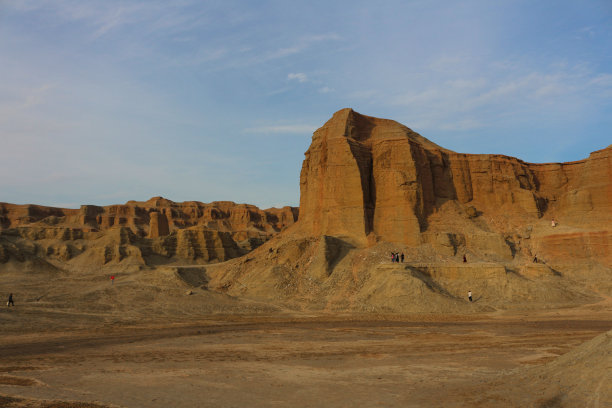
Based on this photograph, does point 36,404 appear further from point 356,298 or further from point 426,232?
point 426,232

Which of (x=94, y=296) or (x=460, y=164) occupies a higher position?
(x=460, y=164)

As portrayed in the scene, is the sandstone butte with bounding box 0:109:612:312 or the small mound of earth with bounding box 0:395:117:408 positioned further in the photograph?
the sandstone butte with bounding box 0:109:612:312

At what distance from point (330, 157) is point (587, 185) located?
82.4 ft

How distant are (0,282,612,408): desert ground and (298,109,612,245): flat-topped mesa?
1432 centimetres

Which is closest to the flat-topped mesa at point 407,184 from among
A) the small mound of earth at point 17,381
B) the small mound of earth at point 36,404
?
the small mound of earth at point 17,381

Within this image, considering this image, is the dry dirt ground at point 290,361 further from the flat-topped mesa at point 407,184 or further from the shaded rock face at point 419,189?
the flat-topped mesa at point 407,184

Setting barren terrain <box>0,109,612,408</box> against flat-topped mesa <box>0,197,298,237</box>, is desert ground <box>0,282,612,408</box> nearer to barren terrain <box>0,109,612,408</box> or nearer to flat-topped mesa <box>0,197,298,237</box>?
barren terrain <box>0,109,612,408</box>

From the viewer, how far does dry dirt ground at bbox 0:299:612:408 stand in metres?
11.2

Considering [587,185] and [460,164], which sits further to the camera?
[460,164]

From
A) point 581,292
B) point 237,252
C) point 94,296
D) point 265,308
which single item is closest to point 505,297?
point 581,292

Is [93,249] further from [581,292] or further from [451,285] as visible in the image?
[581,292]

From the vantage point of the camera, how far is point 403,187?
4188cm

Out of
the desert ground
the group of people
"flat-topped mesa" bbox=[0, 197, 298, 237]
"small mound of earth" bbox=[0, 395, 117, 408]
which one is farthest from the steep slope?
"flat-topped mesa" bbox=[0, 197, 298, 237]

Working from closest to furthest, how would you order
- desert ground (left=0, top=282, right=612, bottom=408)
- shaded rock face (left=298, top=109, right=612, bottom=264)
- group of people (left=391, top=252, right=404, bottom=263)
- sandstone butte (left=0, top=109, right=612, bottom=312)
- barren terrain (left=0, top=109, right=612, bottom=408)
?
desert ground (left=0, top=282, right=612, bottom=408) → barren terrain (left=0, top=109, right=612, bottom=408) → sandstone butte (left=0, top=109, right=612, bottom=312) → group of people (left=391, top=252, right=404, bottom=263) → shaded rock face (left=298, top=109, right=612, bottom=264)
